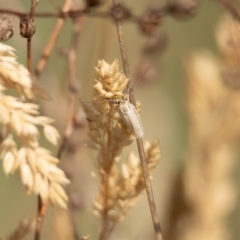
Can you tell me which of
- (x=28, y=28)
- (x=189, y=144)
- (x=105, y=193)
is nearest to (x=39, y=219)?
(x=105, y=193)

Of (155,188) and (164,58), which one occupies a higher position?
(155,188)

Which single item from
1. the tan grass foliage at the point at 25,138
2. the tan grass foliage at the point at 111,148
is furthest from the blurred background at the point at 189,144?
the tan grass foliage at the point at 25,138

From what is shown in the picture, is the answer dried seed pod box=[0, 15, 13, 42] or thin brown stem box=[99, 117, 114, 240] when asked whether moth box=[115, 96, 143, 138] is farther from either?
dried seed pod box=[0, 15, 13, 42]

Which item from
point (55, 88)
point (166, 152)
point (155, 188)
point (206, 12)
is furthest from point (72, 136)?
point (206, 12)

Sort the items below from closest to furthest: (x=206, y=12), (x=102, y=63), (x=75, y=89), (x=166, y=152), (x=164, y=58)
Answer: (x=102, y=63) < (x=75, y=89) < (x=166, y=152) < (x=164, y=58) < (x=206, y=12)

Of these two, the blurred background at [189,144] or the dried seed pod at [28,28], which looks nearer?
the dried seed pod at [28,28]

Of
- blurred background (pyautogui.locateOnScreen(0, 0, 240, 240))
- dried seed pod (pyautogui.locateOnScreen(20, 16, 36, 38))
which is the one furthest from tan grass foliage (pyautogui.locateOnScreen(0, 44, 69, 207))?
blurred background (pyautogui.locateOnScreen(0, 0, 240, 240))

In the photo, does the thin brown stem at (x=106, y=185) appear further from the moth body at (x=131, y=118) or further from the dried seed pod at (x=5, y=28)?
the dried seed pod at (x=5, y=28)

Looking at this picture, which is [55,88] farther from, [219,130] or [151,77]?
[219,130]
